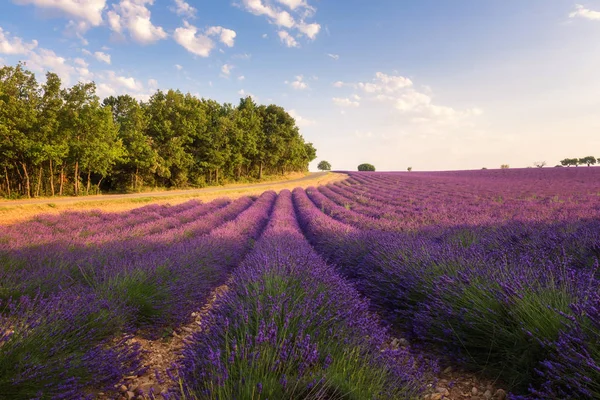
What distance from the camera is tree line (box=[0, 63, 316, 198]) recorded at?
60.0ft

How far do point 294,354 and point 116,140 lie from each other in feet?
87.8

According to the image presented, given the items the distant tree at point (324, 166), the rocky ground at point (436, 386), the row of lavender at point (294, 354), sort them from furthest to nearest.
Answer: the distant tree at point (324, 166) → the rocky ground at point (436, 386) → the row of lavender at point (294, 354)

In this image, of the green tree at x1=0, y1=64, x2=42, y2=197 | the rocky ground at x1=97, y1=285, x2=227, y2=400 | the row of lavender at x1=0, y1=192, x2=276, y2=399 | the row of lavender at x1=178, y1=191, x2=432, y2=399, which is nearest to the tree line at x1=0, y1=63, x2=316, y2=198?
the green tree at x1=0, y1=64, x2=42, y2=197

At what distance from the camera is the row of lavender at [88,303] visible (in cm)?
190

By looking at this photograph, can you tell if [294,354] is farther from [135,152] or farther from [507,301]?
[135,152]

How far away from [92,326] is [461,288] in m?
3.29

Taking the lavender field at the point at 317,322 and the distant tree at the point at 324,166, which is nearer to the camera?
the lavender field at the point at 317,322

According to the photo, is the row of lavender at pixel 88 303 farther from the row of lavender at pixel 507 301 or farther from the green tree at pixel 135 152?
the green tree at pixel 135 152

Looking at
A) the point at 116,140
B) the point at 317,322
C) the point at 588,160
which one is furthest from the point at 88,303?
the point at 588,160

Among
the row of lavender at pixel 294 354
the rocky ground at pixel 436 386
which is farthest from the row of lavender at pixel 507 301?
the row of lavender at pixel 294 354

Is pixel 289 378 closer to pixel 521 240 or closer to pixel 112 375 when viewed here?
pixel 112 375

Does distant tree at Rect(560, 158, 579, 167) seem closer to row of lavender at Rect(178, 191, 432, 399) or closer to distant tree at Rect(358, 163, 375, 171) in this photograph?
distant tree at Rect(358, 163, 375, 171)

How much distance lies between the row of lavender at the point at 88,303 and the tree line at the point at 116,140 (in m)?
16.1

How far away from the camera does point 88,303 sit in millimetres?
2740
